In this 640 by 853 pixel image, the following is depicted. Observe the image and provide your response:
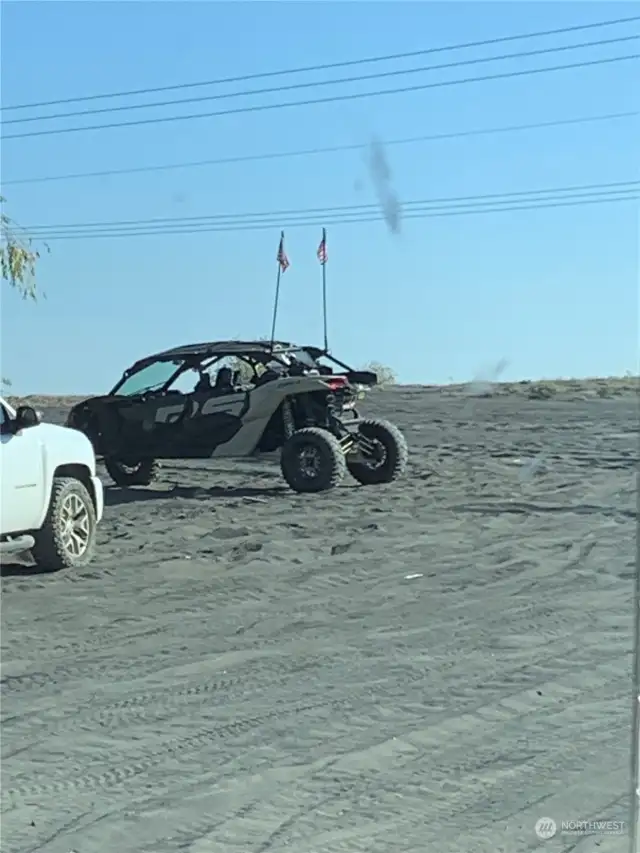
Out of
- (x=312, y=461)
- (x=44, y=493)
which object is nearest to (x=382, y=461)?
(x=312, y=461)

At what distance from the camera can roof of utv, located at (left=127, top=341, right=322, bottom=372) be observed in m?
18.0

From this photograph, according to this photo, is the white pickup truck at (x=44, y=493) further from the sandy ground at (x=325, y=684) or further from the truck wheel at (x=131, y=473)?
the truck wheel at (x=131, y=473)

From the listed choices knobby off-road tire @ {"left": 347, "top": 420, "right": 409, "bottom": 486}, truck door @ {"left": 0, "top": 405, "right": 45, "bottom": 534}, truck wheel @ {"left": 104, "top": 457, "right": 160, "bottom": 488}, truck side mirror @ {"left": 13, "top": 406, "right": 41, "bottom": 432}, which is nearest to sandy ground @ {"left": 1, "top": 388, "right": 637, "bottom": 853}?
truck door @ {"left": 0, "top": 405, "right": 45, "bottom": 534}

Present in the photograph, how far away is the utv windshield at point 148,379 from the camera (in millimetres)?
18438

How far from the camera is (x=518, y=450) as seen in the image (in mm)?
21750

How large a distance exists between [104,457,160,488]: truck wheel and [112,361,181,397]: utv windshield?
951 mm

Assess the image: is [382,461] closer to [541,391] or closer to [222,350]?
[222,350]

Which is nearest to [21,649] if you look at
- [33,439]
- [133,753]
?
[133,753]

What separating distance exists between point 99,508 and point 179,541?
96cm

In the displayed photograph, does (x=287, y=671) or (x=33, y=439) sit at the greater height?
(x=33, y=439)

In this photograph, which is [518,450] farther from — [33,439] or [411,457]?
[33,439]

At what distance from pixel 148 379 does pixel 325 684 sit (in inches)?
450

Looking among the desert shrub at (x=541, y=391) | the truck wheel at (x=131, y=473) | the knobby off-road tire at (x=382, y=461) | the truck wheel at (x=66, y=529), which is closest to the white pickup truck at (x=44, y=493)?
the truck wheel at (x=66, y=529)

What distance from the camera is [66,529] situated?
11.7 meters
